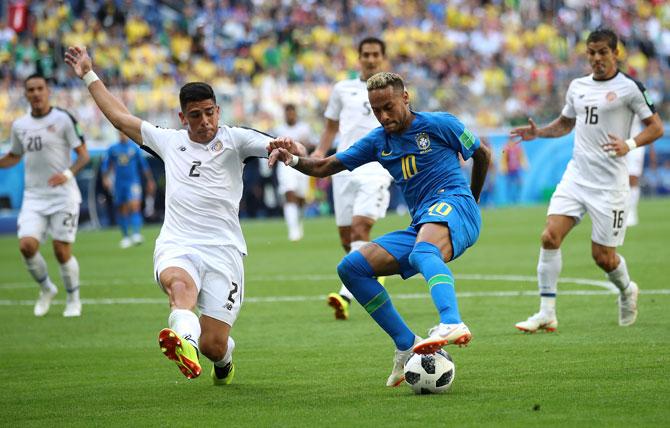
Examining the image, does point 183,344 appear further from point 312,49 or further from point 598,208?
point 312,49

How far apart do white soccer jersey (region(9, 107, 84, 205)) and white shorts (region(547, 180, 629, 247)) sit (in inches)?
231

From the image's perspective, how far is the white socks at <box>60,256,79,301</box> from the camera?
13.7 m

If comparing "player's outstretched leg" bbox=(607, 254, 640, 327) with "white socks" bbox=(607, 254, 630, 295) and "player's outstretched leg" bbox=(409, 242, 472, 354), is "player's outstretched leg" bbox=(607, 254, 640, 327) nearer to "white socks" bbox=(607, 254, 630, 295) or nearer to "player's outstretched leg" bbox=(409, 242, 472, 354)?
"white socks" bbox=(607, 254, 630, 295)

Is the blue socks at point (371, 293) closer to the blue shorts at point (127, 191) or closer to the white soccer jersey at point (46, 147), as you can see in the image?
the white soccer jersey at point (46, 147)

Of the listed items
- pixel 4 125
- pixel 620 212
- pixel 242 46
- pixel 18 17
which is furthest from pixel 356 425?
pixel 242 46

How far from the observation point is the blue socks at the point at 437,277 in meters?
7.21


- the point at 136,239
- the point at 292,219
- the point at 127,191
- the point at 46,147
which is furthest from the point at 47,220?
the point at 127,191

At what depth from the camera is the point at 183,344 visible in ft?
23.3

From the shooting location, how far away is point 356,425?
6461 mm

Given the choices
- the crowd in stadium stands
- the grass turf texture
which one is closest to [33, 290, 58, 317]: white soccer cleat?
the grass turf texture

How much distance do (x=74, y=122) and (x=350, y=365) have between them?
6071 mm

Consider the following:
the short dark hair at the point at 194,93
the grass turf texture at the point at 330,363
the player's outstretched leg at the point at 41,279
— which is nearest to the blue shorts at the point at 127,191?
the grass turf texture at the point at 330,363

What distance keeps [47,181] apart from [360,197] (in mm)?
3758

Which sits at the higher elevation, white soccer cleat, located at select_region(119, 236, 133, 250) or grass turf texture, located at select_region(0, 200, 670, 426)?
grass turf texture, located at select_region(0, 200, 670, 426)
